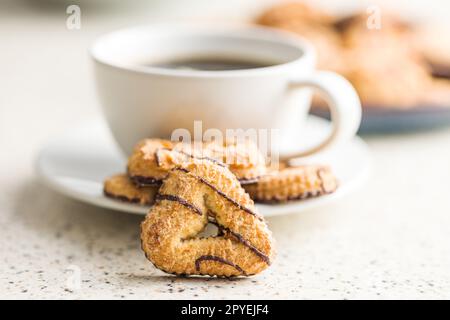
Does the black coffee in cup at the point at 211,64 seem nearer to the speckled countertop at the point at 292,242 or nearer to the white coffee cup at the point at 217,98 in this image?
the white coffee cup at the point at 217,98

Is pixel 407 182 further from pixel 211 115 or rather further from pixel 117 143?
pixel 117 143

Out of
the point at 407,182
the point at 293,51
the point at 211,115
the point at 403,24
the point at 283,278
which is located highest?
the point at 403,24

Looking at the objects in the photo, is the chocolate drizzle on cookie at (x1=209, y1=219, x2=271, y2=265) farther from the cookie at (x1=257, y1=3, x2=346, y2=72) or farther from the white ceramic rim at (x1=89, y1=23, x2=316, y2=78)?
the cookie at (x1=257, y1=3, x2=346, y2=72)

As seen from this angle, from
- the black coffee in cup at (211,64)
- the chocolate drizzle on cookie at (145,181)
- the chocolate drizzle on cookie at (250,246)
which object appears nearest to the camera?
the chocolate drizzle on cookie at (250,246)

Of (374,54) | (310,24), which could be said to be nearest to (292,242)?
(374,54)

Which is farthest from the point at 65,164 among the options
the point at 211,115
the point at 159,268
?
the point at 159,268

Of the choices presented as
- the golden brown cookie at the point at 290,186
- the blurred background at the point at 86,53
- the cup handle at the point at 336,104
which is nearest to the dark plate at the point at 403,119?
the blurred background at the point at 86,53
